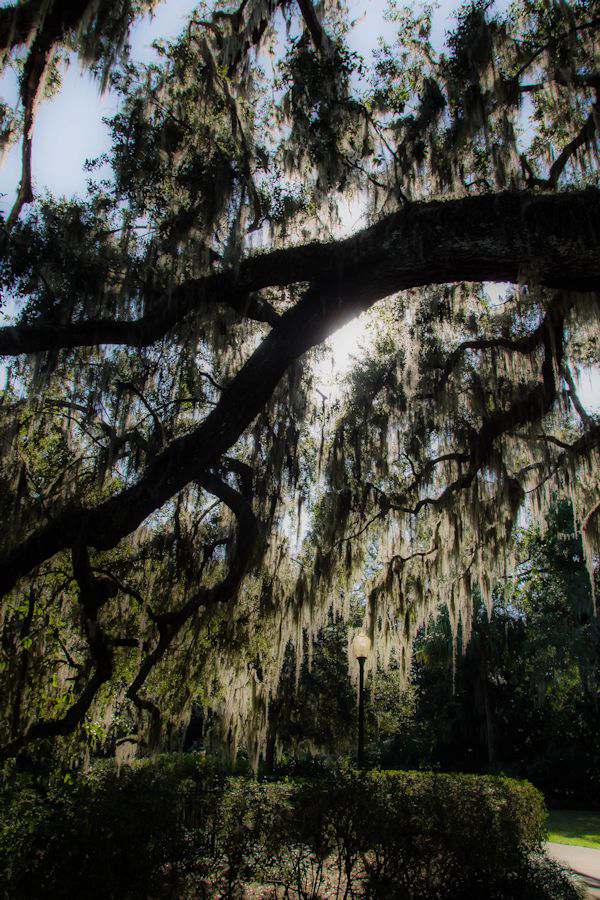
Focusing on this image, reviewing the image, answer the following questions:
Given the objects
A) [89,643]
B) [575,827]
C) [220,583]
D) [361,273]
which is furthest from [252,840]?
[575,827]

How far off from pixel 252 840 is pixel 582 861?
21.9 ft

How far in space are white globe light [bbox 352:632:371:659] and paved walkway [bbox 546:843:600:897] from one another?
3.23 metres

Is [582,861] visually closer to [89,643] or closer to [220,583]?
[220,583]

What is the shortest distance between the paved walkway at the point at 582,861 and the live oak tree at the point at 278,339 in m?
3.10

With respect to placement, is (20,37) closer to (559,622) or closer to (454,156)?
(454,156)

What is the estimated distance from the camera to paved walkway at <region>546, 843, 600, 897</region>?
20.9 feet

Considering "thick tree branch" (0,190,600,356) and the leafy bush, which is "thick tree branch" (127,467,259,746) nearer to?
the leafy bush

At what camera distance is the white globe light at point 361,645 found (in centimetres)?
759

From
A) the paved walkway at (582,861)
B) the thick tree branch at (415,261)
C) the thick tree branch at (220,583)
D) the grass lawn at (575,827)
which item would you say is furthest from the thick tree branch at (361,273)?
the grass lawn at (575,827)

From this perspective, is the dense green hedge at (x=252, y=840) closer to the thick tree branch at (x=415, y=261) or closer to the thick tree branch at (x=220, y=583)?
the thick tree branch at (x=220, y=583)

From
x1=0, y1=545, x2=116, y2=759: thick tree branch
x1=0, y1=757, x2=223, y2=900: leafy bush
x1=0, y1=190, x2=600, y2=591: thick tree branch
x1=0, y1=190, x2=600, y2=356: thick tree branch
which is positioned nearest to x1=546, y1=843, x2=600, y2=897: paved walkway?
x1=0, y1=757, x2=223, y2=900: leafy bush

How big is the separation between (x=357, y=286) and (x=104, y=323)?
6.02ft

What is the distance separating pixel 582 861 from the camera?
26.1 ft

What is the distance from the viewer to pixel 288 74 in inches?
205
